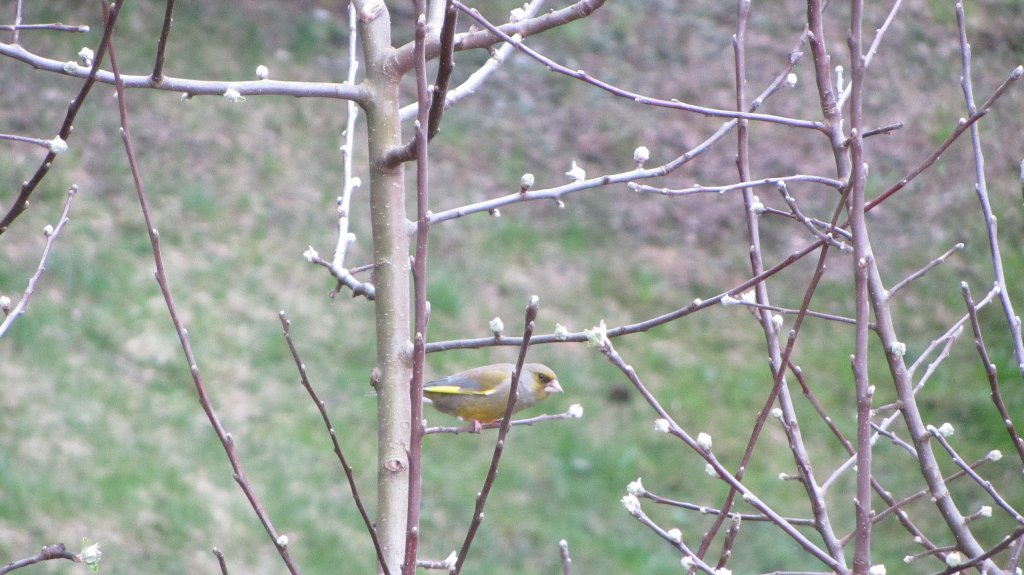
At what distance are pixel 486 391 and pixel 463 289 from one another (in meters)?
4.33

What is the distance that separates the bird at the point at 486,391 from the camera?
405 cm

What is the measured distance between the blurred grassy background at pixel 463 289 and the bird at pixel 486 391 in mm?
920

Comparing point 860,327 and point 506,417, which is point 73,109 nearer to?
point 506,417

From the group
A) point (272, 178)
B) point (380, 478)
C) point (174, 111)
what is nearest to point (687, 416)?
point (272, 178)

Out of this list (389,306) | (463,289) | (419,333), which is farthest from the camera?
(463,289)

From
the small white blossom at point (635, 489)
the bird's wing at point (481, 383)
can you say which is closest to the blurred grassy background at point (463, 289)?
the bird's wing at point (481, 383)

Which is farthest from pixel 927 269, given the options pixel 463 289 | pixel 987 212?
pixel 463 289

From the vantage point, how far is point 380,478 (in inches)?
72.9

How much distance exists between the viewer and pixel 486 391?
411cm

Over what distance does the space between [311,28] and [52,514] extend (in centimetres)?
617

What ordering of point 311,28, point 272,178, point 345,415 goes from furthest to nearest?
point 311,28 < point 272,178 < point 345,415

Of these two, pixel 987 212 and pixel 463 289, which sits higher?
pixel 463 289

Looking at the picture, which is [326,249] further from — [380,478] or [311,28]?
[380,478]

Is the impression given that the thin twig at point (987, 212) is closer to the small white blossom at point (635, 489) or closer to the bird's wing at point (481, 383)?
the small white blossom at point (635, 489)
